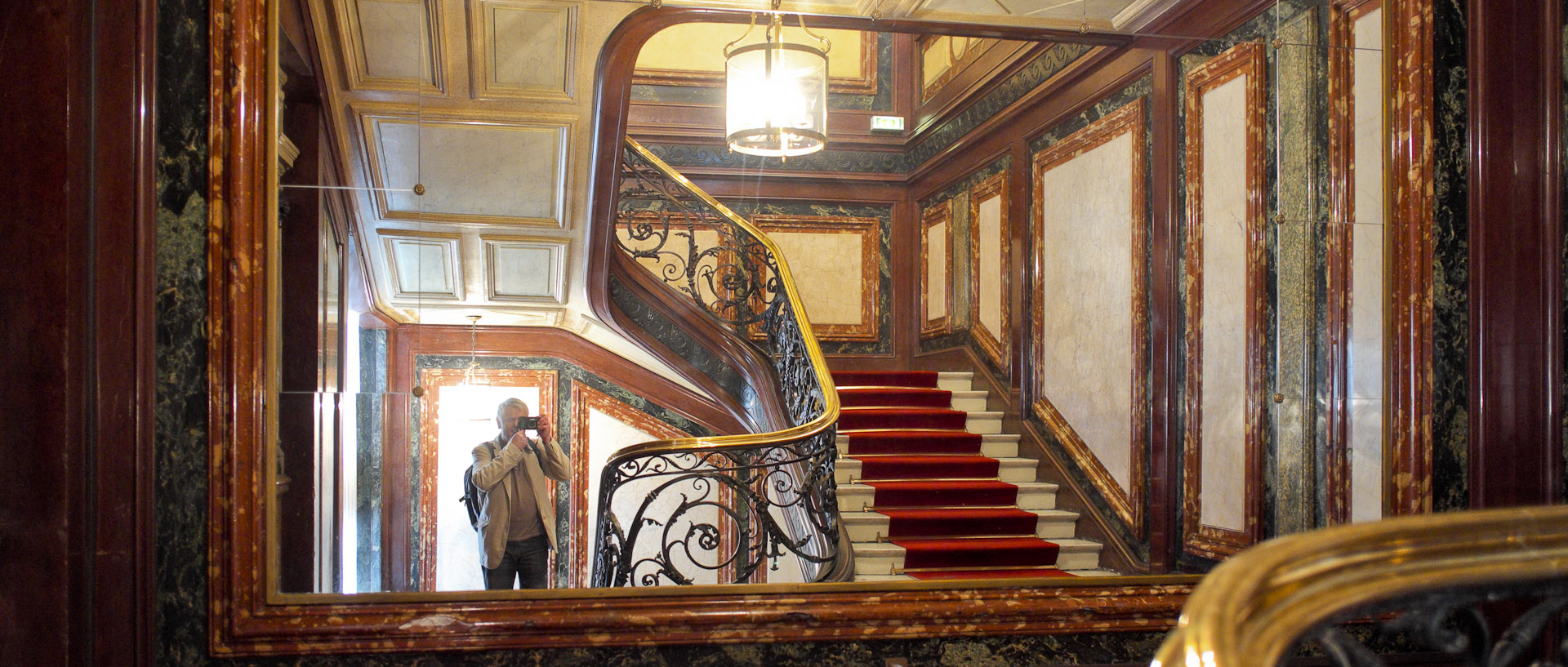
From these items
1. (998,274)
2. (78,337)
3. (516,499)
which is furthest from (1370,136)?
(78,337)

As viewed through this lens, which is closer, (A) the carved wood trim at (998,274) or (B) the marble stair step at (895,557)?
(B) the marble stair step at (895,557)

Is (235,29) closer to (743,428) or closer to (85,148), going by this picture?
A: (85,148)

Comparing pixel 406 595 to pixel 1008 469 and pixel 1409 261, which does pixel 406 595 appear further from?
pixel 1409 261

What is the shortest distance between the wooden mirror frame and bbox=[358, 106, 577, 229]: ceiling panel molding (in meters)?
0.15

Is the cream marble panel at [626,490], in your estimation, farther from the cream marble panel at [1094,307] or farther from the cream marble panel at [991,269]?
the cream marble panel at [1094,307]

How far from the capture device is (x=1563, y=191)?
251cm

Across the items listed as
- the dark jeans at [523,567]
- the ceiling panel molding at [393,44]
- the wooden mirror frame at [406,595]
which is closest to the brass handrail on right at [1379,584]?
the wooden mirror frame at [406,595]

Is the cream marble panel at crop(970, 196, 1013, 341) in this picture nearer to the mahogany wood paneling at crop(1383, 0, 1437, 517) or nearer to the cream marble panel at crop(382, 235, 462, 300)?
the mahogany wood paneling at crop(1383, 0, 1437, 517)

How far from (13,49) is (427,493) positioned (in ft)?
4.04

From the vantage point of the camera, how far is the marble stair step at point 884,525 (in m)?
2.77

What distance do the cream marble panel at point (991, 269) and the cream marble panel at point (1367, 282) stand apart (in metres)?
0.91

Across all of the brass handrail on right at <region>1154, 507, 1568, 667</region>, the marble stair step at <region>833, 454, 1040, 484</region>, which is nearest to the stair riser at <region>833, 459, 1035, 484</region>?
the marble stair step at <region>833, 454, 1040, 484</region>

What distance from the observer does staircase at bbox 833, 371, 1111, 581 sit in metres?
2.71

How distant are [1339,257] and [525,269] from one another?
208cm
